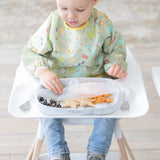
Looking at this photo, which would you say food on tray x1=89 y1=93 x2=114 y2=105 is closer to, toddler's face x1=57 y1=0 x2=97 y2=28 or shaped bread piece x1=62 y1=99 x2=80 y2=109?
shaped bread piece x1=62 y1=99 x2=80 y2=109

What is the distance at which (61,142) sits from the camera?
49.9 inches

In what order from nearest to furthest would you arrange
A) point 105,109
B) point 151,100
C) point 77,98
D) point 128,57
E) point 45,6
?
point 105,109 < point 77,98 < point 128,57 < point 151,100 < point 45,6

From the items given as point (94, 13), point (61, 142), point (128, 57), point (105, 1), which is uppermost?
point (94, 13)

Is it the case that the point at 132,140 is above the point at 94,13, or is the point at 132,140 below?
below

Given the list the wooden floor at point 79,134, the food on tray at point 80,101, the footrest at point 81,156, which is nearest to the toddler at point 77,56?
the food on tray at point 80,101

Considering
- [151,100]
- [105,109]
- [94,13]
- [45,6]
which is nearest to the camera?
[105,109]

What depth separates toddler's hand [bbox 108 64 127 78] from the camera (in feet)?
4.17

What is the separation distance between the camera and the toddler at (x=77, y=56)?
4.13ft

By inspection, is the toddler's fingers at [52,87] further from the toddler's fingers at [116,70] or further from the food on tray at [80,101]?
the toddler's fingers at [116,70]

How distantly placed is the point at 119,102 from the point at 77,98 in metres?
0.14

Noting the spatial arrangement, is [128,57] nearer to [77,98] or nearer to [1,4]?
[77,98]

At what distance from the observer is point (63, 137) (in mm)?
1291

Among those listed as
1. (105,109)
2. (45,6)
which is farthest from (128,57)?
(45,6)

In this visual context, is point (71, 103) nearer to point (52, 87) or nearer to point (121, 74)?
point (52, 87)
